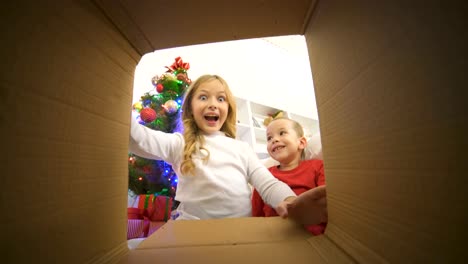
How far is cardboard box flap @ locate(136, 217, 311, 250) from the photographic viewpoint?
1.17 ft

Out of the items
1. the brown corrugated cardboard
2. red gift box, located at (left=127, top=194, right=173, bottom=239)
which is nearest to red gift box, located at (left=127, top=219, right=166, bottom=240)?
red gift box, located at (left=127, top=194, right=173, bottom=239)

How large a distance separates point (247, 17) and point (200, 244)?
1.22ft

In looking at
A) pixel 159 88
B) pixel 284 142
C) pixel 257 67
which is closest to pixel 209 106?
pixel 284 142

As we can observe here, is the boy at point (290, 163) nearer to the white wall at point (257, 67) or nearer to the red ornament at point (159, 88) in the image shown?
the red ornament at point (159, 88)

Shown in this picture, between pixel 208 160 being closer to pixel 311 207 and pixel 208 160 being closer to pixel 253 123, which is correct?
pixel 311 207

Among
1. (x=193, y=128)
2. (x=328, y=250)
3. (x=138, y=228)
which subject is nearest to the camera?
(x=328, y=250)

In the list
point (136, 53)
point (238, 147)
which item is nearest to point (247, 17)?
point (136, 53)

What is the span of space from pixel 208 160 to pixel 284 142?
1.30ft

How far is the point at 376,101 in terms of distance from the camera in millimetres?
221

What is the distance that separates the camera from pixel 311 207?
1.48 feet

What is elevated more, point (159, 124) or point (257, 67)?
point (257, 67)

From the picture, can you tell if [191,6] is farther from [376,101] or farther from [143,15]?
[376,101]

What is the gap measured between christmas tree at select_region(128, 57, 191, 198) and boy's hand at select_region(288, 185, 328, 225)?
1402 millimetres

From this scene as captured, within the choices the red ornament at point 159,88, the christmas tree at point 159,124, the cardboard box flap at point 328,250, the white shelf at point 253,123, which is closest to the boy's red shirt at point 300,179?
the cardboard box flap at point 328,250
